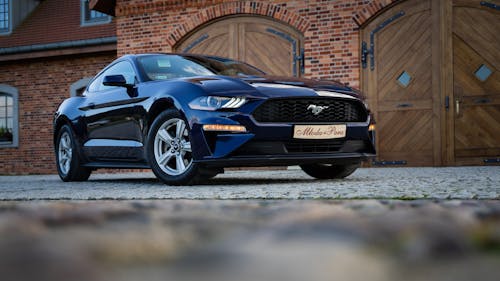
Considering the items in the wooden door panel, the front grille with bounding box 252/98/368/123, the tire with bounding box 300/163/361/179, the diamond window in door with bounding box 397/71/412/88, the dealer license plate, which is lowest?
the tire with bounding box 300/163/361/179

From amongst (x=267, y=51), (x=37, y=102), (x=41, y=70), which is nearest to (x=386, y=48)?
(x=267, y=51)

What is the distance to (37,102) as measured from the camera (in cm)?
1808

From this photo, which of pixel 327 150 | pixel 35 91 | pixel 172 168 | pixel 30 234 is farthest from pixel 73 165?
pixel 35 91

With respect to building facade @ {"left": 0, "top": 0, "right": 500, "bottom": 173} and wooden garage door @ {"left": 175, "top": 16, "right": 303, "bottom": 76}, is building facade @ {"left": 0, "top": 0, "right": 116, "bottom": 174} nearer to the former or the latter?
building facade @ {"left": 0, "top": 0, "right": 500, "bottom": 173}

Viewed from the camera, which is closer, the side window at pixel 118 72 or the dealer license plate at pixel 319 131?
the dealer license plate at pixel 319 131

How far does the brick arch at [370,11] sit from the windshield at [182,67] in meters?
4.97

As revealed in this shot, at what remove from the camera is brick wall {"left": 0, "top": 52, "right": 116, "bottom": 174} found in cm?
1764

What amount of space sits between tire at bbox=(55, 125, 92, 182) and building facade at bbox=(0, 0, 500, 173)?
5.09m

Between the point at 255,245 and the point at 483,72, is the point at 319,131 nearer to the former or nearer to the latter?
the point at 255,245

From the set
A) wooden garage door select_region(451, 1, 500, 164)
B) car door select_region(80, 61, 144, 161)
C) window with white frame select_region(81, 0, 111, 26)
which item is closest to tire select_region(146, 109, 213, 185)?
car door select_region(80, 61, 144, 161)

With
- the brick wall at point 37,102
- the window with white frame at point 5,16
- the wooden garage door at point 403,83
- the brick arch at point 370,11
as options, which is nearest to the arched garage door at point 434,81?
the wooden garage door at point 403,83

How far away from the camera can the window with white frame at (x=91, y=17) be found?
17891 millimetres

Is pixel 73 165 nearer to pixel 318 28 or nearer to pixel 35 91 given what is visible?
pixel 318 28

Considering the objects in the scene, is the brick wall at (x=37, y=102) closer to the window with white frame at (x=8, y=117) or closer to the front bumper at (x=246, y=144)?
the window with white frame at (x=8, y=117)
